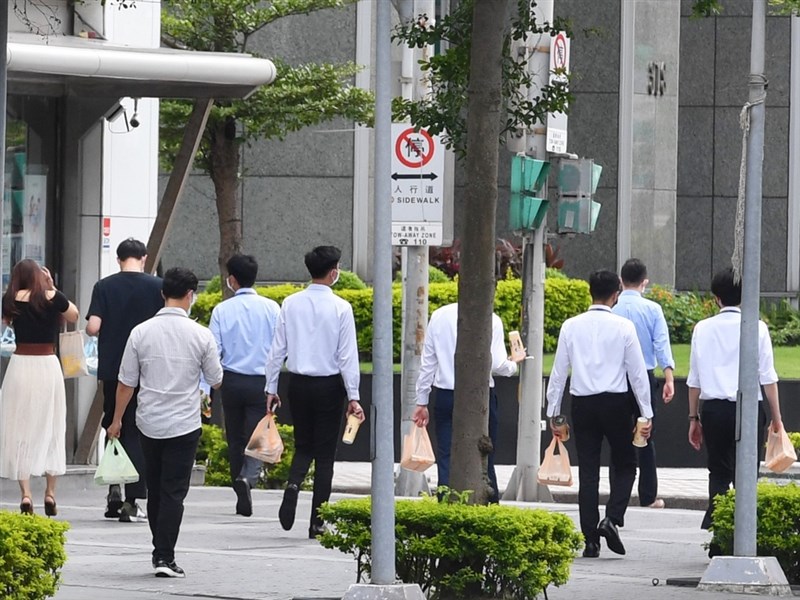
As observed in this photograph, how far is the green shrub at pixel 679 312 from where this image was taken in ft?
83.4

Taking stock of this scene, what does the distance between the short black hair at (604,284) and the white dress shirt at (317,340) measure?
5.46 ft

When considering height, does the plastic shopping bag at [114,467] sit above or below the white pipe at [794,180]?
below

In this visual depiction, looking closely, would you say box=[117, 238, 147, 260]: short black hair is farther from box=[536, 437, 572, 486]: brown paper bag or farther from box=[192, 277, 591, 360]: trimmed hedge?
box=[192, 277, 591, 360]: trimmed hedge

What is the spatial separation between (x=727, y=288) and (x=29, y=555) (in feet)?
18.1

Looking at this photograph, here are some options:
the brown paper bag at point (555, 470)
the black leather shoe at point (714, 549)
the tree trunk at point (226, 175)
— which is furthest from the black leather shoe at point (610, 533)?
the tree trunk at point (226, 175)

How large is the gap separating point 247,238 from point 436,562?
58.7ft

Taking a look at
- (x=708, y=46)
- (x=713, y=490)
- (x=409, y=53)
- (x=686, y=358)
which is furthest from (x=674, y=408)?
(x=708, y=46)

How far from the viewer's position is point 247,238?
86.6 feet

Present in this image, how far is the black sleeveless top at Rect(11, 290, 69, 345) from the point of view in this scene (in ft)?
41.5

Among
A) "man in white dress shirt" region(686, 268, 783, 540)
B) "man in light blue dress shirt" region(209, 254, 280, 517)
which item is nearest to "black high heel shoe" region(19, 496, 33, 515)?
"man in light blue dress shirt" region(209, 254, 280, 517)

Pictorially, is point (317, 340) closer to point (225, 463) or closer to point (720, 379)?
point (720, 379)

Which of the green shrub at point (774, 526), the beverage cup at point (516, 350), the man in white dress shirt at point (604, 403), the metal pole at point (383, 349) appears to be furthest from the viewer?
the beverage cup at point (516, 350)

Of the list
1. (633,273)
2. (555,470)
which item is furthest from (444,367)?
(633,273)

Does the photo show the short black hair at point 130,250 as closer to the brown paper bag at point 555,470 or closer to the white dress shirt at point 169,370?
the white dress shirt at point 169,370
